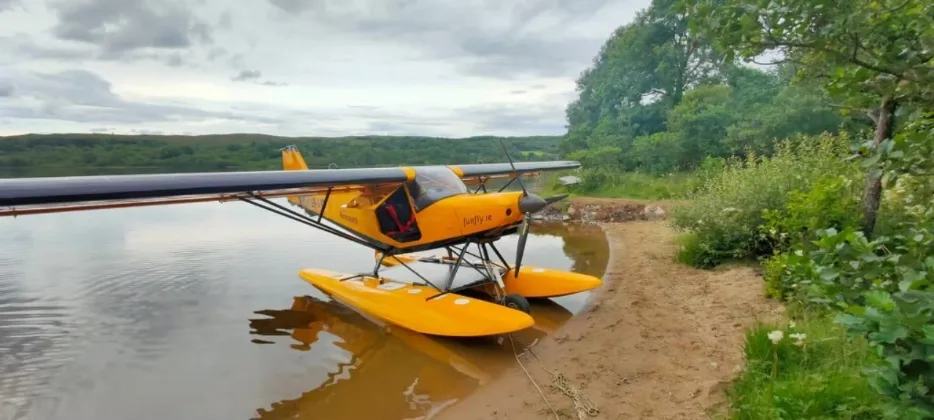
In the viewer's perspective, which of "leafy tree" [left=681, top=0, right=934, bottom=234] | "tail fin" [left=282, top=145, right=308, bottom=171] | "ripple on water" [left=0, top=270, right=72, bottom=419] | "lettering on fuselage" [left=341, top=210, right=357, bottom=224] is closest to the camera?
"leafy tree" [left=681, top=0, right=934, bottom=234]

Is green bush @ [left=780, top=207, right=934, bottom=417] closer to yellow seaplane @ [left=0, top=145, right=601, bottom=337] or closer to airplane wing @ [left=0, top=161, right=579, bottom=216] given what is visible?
yellow seaplane @ [left=0, top=145, right=601, bottom=337]

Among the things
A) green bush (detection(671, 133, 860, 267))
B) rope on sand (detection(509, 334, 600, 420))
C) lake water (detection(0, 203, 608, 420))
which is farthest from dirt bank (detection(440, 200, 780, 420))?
green bush (detection(671, 133, 860, 267))

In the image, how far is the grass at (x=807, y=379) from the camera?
8.86 feet

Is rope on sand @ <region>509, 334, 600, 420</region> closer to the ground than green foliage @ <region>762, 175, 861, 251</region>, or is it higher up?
closer to the ground

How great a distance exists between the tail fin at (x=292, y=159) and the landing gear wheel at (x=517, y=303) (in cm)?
539

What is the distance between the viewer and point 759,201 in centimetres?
732

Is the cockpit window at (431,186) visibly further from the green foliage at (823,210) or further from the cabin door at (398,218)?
the green foliage at (823,210)

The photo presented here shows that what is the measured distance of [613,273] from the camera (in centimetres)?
905

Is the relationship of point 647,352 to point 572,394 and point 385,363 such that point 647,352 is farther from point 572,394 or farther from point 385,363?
point 385,363

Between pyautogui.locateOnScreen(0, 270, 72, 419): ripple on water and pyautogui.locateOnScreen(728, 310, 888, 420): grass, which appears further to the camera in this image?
pyautogui.locateOnScreen(0, 270, 72, 419): ripple on water

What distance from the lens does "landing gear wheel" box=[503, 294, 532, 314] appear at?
6562mm

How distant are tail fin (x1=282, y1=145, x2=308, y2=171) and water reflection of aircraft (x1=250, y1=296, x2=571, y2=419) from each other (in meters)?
3.33

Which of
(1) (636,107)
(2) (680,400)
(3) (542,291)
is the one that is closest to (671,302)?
(3) (542,291)

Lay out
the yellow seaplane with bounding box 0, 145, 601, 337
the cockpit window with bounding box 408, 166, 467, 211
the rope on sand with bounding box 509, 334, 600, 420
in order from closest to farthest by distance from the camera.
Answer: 1. the rope on sand with bounding box 509, 334, 600, 420
2. the yellow seaplane with bounding box 0, 145, 601, 337
3. the cockpit window with bounding box 408, 166, 467, 211
